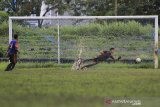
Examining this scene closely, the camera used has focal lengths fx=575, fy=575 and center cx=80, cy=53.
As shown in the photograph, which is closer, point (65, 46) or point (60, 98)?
point (60, 98)

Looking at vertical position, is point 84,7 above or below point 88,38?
above

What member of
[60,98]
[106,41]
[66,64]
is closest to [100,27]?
[106,41]

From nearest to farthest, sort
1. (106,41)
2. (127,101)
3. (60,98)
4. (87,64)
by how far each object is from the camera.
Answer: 1. (127,101)
2. (60,98)
3. (87,64)
4. (106,41)

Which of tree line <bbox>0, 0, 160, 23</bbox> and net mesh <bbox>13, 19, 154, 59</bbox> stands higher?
tree line <bbox>0, 0, 160, 23</bbox>

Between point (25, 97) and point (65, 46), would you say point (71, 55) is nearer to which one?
point (65, 46)

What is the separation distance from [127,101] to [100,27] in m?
18.8

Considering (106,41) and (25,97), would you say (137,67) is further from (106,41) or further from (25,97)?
(25,97)

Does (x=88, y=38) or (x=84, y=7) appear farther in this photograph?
(x=84, y=7)

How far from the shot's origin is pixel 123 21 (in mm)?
30812

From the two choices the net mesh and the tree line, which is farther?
the tree line

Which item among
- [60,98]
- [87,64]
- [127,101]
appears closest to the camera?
[127,101]

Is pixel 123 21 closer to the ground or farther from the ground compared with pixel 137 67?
farther from the ground

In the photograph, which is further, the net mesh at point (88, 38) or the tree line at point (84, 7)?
the tree line at point (84, 7)

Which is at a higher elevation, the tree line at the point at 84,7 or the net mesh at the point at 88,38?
the tree line at the point at 84,7
